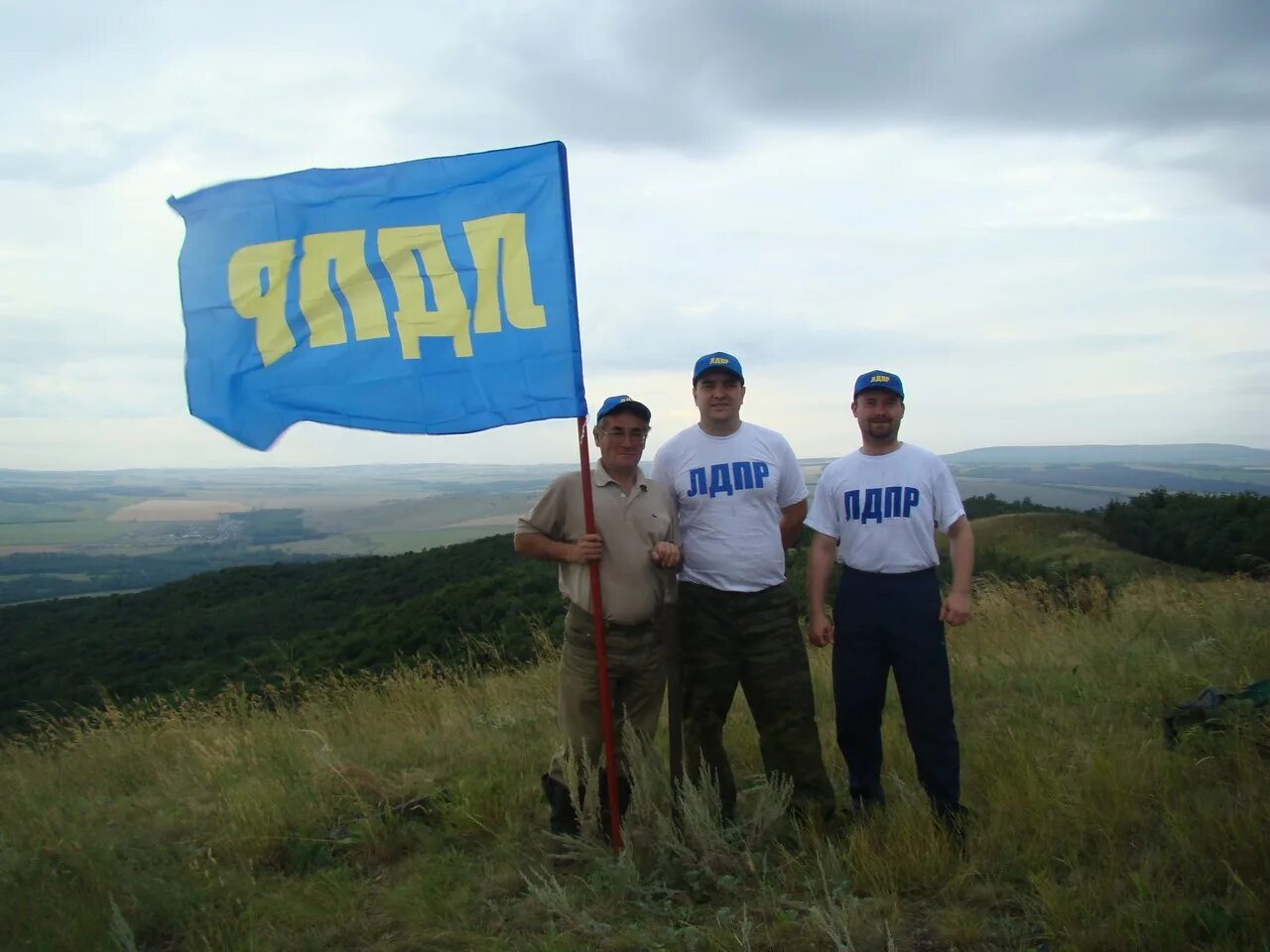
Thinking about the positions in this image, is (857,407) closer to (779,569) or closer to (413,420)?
(779,569)

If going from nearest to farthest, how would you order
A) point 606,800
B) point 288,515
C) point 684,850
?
point 684,850 → point 606,800 → point 288,515

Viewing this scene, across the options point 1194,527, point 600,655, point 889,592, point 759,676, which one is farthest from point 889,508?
point 1194,527

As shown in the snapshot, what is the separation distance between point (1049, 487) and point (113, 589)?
3874cm

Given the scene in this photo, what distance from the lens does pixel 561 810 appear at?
4.16m

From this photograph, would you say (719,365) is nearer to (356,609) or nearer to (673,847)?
(673,847)

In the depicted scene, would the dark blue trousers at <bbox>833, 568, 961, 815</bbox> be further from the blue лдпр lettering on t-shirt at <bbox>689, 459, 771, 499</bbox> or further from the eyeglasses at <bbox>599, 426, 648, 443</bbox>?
the eyeglasses at <bbox>599, 426, 648, 443</bbox>

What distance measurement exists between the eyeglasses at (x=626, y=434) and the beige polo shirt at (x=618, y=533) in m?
0.18

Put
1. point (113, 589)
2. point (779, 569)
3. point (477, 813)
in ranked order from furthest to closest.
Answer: point (113, 589), point (477, 813), point (779, 569)

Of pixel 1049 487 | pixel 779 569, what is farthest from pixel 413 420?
pixel 1049 487

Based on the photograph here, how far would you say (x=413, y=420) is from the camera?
157 inches

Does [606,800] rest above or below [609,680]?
below

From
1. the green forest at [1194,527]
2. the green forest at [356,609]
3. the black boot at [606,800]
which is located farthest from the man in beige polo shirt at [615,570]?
the green forest at [1194,527]

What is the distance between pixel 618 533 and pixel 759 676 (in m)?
0.86

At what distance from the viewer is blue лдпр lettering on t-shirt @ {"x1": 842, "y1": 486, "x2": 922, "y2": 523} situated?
3846 millimetres
